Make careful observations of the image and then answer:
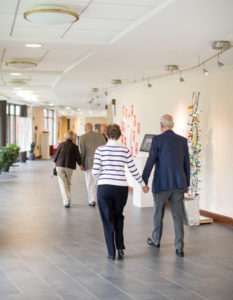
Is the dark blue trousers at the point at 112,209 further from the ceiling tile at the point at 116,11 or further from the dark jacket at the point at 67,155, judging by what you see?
the dark jacket at the point at 67,155

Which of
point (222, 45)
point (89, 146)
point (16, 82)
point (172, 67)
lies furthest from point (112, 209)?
point (16, 82)

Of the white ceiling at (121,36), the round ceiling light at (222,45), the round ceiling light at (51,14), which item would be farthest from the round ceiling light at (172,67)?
the round ceiling light at (51,14)

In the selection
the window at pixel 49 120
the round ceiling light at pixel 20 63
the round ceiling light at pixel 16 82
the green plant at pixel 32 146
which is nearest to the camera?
the round ceiling light at pixel 20 63

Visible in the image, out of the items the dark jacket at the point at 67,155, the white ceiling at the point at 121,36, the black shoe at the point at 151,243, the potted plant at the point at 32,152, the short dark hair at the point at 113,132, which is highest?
the white ceiling at the point at 121,36

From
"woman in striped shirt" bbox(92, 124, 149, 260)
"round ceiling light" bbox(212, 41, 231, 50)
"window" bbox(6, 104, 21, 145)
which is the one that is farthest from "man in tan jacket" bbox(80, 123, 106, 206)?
"window" bbox(6, 104, 21, 145)

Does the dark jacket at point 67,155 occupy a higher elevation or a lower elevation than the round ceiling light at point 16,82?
lower

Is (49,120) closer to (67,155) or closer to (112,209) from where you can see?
(67,155)

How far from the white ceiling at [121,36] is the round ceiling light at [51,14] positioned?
0.09 meters

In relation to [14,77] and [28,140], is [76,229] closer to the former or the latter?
[14,77]

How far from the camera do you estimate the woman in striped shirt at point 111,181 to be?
5.41 meters

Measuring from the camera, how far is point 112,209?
5574 millimetres

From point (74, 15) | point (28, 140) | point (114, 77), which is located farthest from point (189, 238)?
point (28, 140)

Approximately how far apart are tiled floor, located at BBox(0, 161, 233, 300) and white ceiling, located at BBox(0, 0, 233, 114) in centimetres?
293

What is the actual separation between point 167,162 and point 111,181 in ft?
2.67
